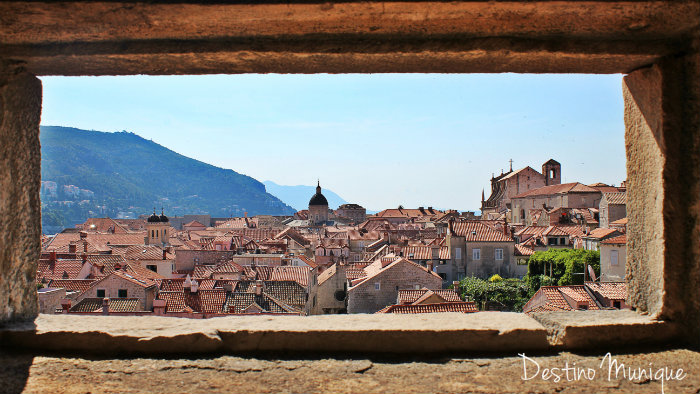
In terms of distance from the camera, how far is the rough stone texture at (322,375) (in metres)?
2.29

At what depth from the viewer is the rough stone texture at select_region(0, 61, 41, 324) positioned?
2.68 m

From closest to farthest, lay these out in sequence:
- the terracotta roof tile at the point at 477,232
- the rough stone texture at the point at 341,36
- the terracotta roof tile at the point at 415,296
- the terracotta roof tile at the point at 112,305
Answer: the rough stone texture at the point at 341,36, the terracotta roof tile at the point at 112,305, the terracotta roof tile at the point at 415,296, the terracotta roof tile at the point at 477,232

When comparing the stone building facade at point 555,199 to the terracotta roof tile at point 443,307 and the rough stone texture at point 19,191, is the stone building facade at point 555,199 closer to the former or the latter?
the terracotta roof tile at point 443,307

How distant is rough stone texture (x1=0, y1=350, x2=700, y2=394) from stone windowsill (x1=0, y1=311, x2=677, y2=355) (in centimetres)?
8

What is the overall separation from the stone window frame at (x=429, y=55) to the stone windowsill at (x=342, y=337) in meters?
0.18

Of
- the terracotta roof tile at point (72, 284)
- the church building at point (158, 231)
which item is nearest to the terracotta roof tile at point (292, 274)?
the terracotta roof tile at point (72, 284)

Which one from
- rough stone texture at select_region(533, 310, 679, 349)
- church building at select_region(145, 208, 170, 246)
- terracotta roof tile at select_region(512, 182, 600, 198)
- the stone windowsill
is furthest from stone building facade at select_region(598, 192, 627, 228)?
church building at select_region(145, 208, 170, 246)

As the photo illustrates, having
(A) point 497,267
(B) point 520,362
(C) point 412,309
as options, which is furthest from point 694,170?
(A) point 497,267

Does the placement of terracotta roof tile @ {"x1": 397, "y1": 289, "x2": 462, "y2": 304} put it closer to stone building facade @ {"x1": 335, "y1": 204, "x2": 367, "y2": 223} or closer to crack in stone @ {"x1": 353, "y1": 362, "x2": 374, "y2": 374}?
crack in stone @ {"x1": 353, "y1": 362, "x2": 374, "y2": 374}

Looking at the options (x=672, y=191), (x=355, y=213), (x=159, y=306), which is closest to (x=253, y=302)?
(x=159, y=306)

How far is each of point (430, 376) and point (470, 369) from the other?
21cm

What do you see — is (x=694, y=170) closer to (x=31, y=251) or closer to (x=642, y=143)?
(x=642, y=143)

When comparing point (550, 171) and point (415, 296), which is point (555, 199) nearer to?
point (550, 171)

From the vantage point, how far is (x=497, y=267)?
34438mm
